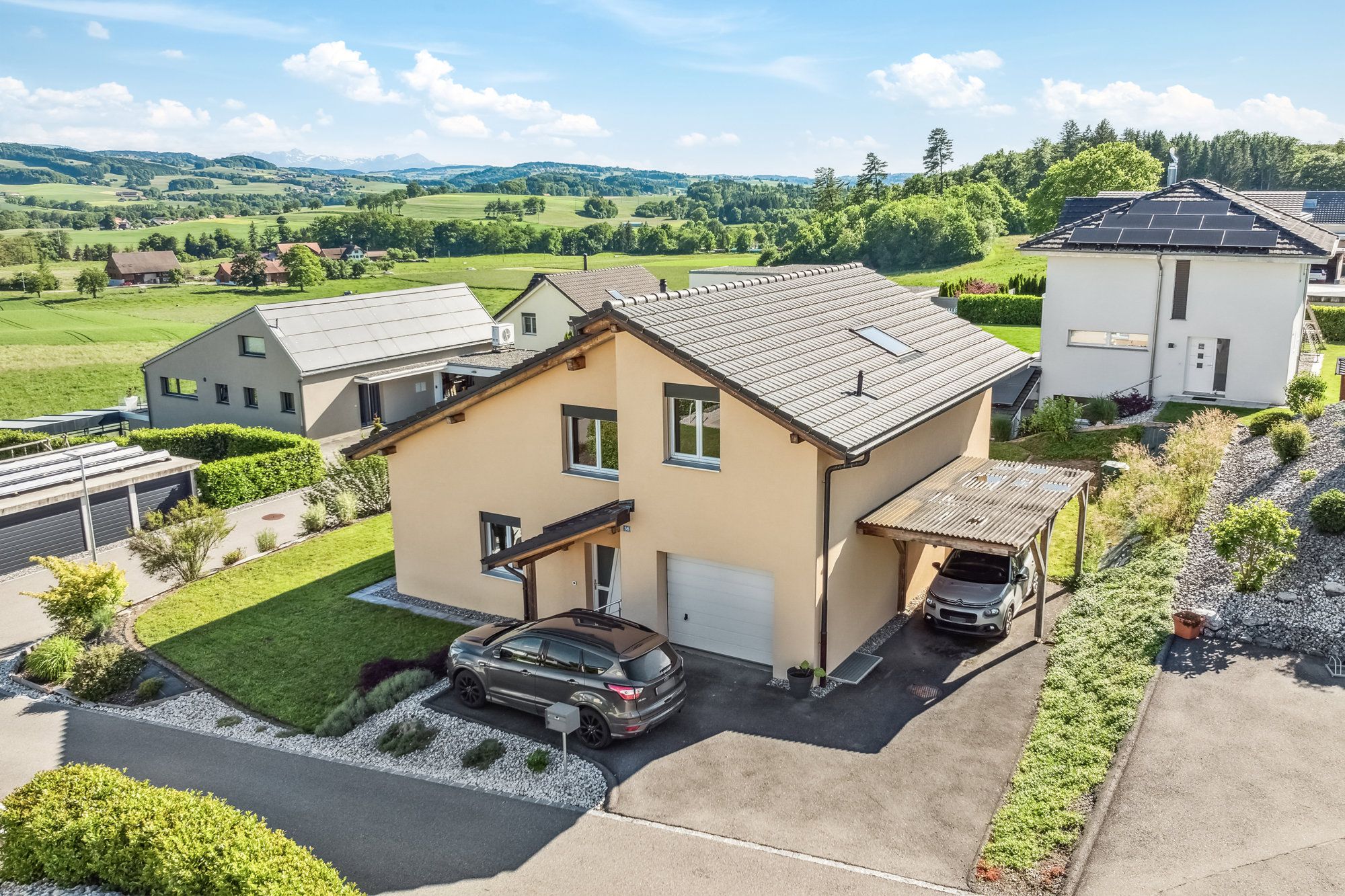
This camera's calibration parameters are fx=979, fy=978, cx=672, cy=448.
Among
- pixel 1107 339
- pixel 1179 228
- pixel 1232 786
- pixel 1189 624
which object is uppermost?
pixel 1179 228

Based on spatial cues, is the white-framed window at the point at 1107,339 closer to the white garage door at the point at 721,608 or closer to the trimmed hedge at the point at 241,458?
the white garage door at the point at 721,608

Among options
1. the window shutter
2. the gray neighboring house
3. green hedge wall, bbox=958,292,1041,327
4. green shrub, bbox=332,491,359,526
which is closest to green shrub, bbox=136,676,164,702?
green shrub, bbox=332,491,359,526

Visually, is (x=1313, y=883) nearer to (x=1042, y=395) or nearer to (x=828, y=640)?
(x=828, y=640)

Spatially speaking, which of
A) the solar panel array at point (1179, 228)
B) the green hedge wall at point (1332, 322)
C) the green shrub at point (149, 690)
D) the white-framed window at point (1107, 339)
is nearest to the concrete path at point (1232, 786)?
the green shrub at point (149, 690)

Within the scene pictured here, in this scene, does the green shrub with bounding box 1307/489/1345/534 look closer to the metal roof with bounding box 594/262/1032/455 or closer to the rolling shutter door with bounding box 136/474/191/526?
the metal roof with bounding box 594/262/1032/455

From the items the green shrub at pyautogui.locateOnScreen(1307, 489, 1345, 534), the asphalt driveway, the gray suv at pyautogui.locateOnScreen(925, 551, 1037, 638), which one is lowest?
the asphalt driveway

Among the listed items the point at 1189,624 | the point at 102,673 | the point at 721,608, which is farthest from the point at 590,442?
the point at 1189,624

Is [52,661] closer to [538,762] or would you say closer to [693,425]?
[538,762]
